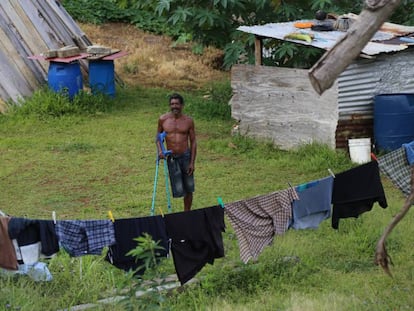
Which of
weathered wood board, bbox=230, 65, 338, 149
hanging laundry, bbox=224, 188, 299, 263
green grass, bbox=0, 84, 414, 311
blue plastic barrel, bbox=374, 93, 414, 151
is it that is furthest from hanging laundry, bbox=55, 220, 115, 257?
blue plastic barrel, bbox=374, 93, 414, 151

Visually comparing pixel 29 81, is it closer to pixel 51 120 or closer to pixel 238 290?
pixel 51 120

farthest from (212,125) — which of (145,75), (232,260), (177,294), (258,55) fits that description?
(177,294)

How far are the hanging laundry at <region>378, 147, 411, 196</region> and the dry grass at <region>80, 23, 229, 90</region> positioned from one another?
1075cm

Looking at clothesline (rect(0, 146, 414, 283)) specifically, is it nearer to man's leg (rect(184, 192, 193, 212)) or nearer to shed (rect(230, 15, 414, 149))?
man's leg (rect(184, 192, 193, 212))

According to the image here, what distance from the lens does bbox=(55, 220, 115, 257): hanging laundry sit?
573 centimetres

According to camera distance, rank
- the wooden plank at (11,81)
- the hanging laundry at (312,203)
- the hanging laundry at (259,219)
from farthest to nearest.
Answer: the wooden plank at (11,81) → the hanging laundry at (312,203) → the hanging laundry at (259,219)

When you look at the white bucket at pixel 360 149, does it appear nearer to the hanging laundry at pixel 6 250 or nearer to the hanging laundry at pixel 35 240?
the hanging laundry at pixel 35 240

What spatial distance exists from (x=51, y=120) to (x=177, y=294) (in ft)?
26.1

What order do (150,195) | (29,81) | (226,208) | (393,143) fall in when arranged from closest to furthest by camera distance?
(226,208) < (150,195) < (393,143) < (29,81)

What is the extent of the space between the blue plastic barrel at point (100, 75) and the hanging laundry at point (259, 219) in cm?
900

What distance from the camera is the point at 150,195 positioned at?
965 centimetres

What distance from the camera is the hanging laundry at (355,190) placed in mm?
6836

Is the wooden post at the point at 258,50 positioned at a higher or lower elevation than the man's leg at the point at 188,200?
higher

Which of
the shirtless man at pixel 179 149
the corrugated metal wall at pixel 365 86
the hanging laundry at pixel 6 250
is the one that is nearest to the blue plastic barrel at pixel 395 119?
the corrugated metal wall at pixel 365 86
